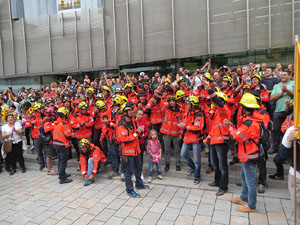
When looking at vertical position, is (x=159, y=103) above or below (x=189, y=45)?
below

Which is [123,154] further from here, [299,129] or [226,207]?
[299,129]

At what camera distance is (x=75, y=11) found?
17047mm

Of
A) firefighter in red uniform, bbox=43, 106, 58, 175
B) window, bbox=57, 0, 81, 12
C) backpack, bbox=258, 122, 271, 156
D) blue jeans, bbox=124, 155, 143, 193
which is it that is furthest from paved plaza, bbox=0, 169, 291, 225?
window, bbox=57, 0, 81, 12

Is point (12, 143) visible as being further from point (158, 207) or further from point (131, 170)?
point (158, 207)

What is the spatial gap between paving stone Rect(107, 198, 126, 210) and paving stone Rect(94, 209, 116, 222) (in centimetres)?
13

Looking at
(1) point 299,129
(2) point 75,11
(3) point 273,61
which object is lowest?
(1) point 299,129

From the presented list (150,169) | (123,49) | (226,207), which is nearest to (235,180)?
(226,207)

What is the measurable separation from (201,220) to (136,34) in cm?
1300

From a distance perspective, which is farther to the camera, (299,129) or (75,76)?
(75,76)

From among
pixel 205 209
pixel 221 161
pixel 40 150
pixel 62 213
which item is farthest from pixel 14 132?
pixel 221 161

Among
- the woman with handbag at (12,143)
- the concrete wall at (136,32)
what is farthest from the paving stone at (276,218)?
the concrete wall at (136,32)

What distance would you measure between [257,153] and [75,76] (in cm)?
1608

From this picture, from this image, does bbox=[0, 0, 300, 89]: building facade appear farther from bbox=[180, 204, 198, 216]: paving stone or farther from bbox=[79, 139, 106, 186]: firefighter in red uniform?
bbox=[180, 204, 198, 216]: paving stone

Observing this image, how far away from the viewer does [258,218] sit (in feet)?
14.1
